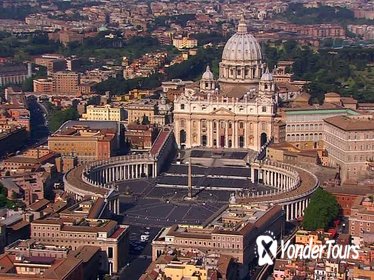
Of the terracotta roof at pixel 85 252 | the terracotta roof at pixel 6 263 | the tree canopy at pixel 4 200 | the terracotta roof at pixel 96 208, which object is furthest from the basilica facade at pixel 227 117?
the terracotta roof at pixel 6 263

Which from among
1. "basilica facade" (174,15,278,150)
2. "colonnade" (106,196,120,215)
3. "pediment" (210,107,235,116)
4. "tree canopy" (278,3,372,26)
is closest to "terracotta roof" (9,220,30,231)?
"colonnade" (106,196,120,215)

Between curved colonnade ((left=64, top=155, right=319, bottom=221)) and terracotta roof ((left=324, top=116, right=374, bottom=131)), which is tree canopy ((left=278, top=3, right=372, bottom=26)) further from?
curved colonnade ((left=64, top=155, right=319, bottom=221))

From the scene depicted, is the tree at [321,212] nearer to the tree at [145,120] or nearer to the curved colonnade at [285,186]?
the curved colonnade at [285,186]

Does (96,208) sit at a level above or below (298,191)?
above

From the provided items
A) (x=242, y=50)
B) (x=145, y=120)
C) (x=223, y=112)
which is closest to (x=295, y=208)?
(x=223, y=112)

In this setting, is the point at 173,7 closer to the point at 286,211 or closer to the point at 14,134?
the point at 14,134

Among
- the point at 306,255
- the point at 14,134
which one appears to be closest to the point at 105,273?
the point at 306,255

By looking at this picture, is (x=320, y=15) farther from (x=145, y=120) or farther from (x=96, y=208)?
A: (x=96, y=208)
